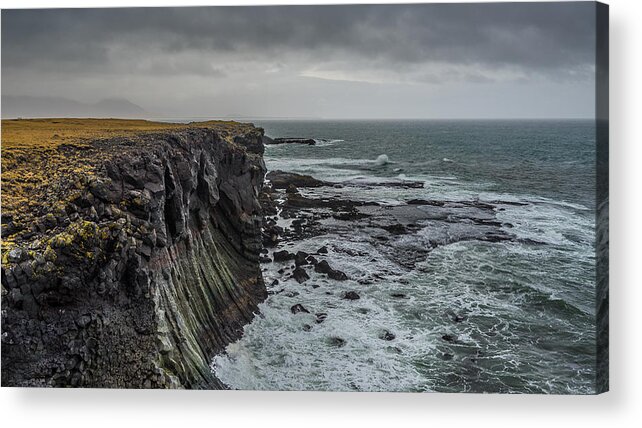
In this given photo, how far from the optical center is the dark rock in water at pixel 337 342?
10.5 metres

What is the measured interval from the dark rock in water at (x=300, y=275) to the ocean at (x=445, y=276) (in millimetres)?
144

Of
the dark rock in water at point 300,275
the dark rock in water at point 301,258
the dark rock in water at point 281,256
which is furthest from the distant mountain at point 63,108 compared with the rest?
the dark rock in water at point 300,275

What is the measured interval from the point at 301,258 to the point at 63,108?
5280mm

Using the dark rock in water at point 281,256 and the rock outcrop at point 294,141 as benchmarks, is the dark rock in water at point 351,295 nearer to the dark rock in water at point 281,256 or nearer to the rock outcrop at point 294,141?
the dark rock in water at point 281,256

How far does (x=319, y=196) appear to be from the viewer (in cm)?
1116

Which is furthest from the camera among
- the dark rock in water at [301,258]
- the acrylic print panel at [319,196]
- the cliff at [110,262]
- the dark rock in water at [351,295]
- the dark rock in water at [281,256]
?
the dark rock in water at [281,256]

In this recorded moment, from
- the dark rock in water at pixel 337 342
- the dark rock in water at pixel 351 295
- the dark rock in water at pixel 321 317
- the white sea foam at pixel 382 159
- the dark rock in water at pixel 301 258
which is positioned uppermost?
the white sea foam at pixel 382 159

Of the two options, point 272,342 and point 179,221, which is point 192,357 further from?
point 179,221

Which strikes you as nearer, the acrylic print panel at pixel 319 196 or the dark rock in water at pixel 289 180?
the acrylic print panel at pixel 319 196

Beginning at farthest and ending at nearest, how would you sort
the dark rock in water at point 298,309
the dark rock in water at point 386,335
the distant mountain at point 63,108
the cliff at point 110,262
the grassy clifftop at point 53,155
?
the dark rock in water at point 298,309
the dark rock in water at point 386,335
the distant mountain at point 63,108
the grassy clifftop at point 53,155
the cliff at point 110,262

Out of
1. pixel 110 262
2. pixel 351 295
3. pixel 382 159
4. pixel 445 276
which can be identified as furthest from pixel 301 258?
pixel 110 262

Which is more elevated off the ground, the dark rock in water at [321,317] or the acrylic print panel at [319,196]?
the acrylic print panel at [319,196]

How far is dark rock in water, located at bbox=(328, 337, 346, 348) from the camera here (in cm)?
1049

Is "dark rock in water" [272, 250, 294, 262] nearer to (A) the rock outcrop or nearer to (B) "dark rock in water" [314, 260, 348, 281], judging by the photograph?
(B) "dark rock in water" [314, 260, 348, 281]
